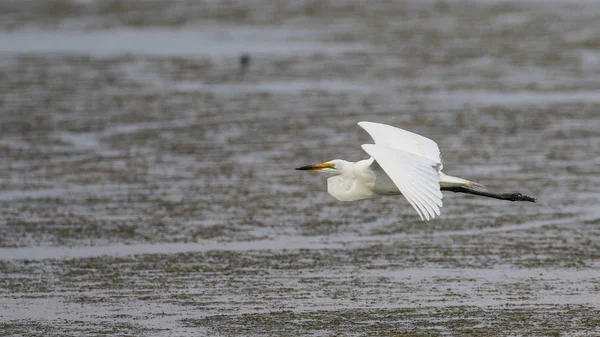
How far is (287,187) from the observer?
42.6 feet

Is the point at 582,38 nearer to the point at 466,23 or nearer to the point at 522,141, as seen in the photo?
the point at 466,23

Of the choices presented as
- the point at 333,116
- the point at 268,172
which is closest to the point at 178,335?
the point at 268,172

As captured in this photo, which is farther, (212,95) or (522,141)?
(212,95)

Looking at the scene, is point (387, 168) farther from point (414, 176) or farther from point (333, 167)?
point (333, 167)

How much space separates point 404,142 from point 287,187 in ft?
11.4

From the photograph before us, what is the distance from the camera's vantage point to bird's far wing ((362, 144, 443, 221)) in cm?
768

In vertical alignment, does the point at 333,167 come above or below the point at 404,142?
below

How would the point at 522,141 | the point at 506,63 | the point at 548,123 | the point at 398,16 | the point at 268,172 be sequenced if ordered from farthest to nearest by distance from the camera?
the point at 398,16
the point at 506,63
the point at 548,123
the point at 522,141
the point at 268,172

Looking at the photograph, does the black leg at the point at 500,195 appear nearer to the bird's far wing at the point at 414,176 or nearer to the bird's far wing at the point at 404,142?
the bird's far wing at the point at 404,142

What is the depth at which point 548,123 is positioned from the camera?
55.5 ft

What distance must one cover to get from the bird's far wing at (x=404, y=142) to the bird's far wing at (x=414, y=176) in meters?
0.55

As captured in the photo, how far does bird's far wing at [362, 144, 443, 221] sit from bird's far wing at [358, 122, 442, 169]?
55 cm

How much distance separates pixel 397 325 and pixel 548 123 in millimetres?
9489

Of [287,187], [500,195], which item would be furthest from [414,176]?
[287,187]
